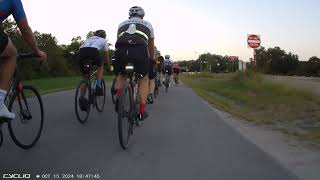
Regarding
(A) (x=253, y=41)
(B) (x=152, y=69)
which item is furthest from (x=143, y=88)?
(A) (x=253, y=41)

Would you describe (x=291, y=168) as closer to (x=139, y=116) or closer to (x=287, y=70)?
(x=139, y=116)

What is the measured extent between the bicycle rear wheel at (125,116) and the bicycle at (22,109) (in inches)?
40.9

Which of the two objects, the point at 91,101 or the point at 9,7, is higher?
the point at 9,7

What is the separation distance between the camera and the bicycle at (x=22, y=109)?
20.6ft

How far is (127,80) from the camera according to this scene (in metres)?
7.79

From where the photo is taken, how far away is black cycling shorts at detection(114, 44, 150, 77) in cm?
767

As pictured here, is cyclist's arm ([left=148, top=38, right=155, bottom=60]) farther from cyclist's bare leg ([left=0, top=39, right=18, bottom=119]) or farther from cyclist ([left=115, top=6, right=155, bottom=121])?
cyclist's bare leg ([left=0, top=39, right=18, bottom=119])

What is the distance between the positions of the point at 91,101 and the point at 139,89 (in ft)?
7.88

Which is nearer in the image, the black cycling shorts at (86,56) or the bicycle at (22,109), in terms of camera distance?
the bicycle at (22,109)

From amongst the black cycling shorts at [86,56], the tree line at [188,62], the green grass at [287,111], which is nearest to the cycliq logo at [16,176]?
the green grass at [287,111]

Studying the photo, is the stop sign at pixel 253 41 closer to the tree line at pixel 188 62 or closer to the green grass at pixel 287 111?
the tree line at pixel 188 62

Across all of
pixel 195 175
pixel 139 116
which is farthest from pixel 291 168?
pixel 139 116

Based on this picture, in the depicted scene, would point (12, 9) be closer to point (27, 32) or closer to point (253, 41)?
point (27, 32)

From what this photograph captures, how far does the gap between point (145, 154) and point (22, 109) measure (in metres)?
1.58
